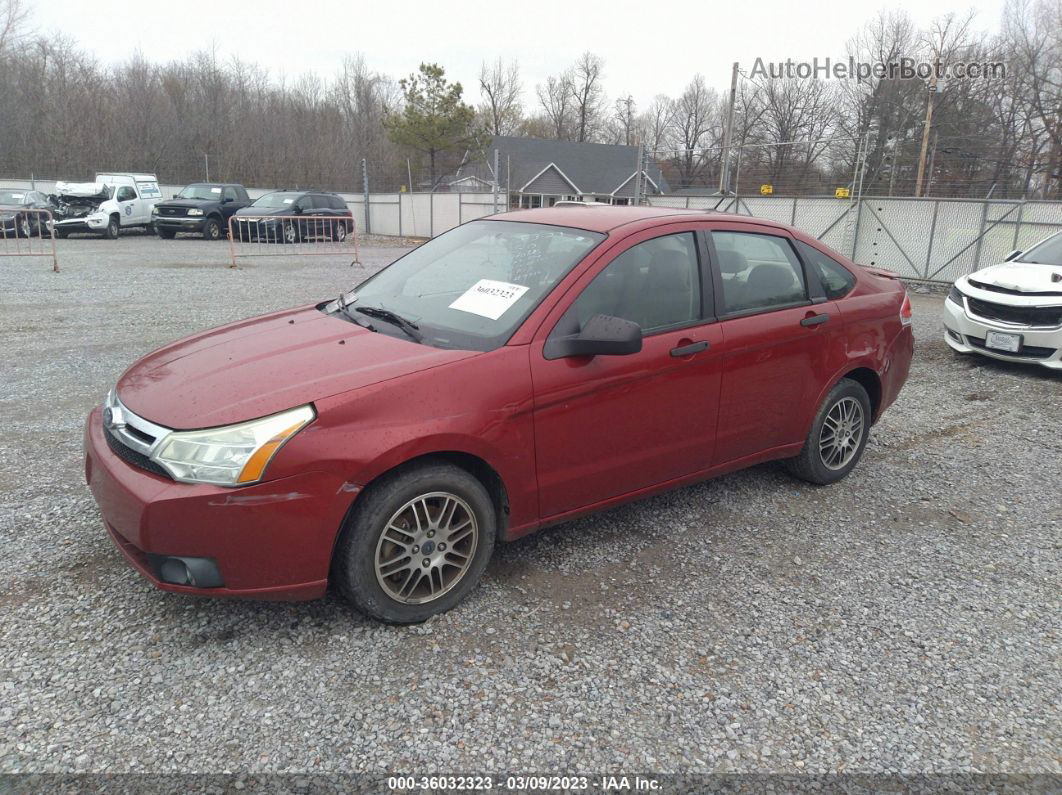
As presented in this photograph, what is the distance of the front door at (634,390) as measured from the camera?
3150 millimetres

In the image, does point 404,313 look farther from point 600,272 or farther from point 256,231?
point 256,231

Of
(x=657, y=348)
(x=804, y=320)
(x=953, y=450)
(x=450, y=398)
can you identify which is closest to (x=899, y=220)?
(x=953, y=450)

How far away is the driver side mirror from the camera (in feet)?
9.90

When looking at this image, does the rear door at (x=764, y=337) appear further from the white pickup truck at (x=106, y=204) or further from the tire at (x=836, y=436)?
the white pickup truck at (x=106, y=204)

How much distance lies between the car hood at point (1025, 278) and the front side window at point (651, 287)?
5.62 m

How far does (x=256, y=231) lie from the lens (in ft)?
73.1

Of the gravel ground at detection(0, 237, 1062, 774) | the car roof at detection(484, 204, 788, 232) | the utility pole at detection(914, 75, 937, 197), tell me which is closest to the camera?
the gravel ground at detection(0, 237, 1062, 774)

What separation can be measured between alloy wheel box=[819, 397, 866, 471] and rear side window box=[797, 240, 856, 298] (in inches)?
26.1

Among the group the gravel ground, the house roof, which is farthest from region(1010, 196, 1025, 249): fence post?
the house roof

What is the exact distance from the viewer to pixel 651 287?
11.6 ft

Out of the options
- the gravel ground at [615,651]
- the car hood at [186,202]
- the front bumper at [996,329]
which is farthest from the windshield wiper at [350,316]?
the car hood at [186,202]

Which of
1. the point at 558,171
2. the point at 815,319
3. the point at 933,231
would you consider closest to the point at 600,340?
the point at 815,319

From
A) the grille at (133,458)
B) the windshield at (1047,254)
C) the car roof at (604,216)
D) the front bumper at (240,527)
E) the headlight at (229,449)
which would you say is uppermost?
the car roof at (604,216)

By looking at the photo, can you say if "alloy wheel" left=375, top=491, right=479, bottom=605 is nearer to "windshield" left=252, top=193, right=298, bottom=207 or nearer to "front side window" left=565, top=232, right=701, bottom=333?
"front side window" left=565, top=232, right=701, bottom=333
